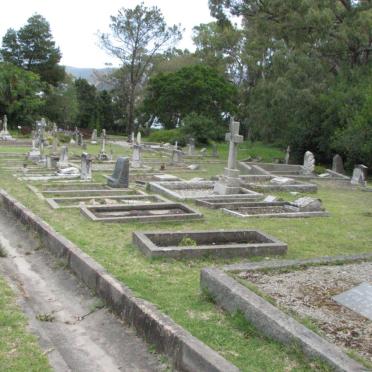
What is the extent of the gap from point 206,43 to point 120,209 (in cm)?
4263

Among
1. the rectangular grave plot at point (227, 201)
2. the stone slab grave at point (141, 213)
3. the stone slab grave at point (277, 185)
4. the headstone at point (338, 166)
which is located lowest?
the stone slab grave at point (141, 213)

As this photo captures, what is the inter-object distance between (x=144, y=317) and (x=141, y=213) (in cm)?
564

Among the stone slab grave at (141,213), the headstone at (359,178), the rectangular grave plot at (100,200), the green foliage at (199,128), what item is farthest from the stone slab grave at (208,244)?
the green foliage at (199,128)

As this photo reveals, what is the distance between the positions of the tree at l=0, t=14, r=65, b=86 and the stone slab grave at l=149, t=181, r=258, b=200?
40.7 meters

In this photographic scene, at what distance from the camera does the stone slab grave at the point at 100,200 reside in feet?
36.8

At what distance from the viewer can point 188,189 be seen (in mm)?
14828

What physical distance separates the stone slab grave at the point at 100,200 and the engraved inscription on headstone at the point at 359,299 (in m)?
7.05

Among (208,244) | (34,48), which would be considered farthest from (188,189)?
(34,48)

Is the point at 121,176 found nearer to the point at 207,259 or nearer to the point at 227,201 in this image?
the point at 227,201

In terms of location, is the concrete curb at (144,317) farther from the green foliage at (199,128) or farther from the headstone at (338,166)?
the green foliage at (199,128)

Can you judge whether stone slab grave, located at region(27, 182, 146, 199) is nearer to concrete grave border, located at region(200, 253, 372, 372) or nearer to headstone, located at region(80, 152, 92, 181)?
headstone, located at region(80, 152, 92, 181)

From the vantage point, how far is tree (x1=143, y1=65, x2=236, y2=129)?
38.8 metres

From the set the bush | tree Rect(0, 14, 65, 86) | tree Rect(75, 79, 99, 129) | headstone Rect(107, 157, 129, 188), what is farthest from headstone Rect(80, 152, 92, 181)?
tree Rect(0, 14, 65, 86)

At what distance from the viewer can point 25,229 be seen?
9258mm
